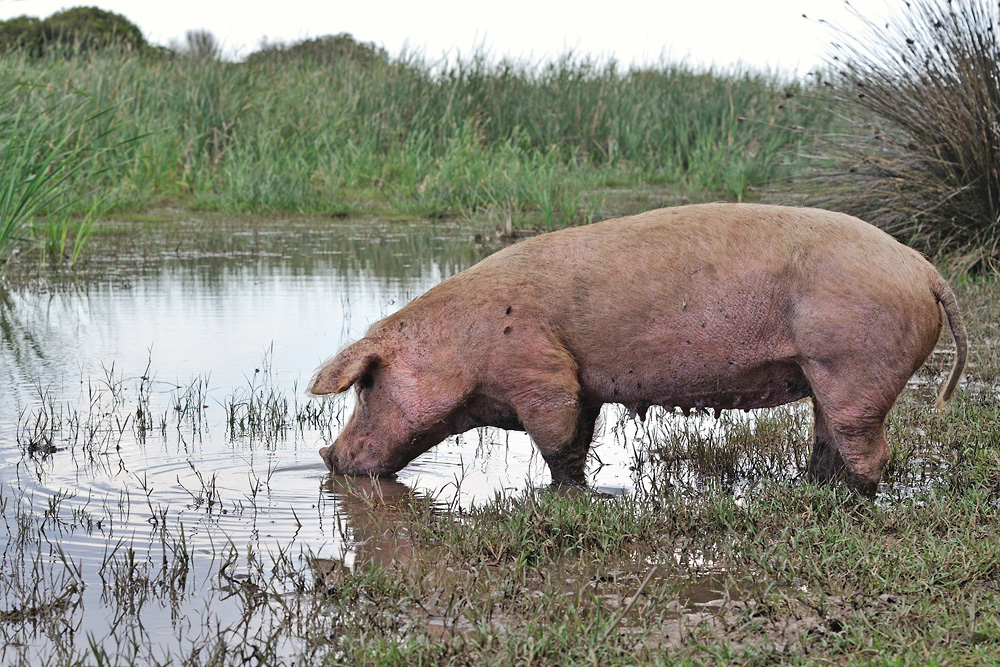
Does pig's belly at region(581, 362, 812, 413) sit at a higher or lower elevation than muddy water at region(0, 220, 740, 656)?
higher

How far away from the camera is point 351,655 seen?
2.90 meters

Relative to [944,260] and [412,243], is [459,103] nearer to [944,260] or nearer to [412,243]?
[412,243]

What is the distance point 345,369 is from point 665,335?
4.06 feet

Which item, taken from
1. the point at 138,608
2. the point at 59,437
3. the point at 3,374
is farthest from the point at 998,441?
the point at 3,374

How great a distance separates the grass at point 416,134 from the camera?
13.6 m

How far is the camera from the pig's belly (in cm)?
441

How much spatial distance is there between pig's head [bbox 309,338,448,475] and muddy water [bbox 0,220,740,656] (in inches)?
4.8

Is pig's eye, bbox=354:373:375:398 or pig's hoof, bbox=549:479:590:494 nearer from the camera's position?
pig's hoof, bbox=549:479:590:494

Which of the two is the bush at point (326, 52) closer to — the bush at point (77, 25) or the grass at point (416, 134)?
the grass at point (416, 134)

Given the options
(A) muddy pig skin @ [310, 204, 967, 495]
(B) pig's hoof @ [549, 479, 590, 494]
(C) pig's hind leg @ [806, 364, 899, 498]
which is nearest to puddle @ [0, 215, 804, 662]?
(B) pig's hoof @ [549, 479, 590, 494]

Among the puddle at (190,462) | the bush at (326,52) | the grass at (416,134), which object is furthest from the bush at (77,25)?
the puddle at (190,462)

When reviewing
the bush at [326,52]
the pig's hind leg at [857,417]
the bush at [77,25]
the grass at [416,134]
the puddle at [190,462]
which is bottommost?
the puddle at [190,462]

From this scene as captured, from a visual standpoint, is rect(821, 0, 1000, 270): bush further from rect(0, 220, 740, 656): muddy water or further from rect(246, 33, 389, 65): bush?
rect(246, 33, 389, 65): bush

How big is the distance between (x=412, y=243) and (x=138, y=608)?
8542 millimetres
